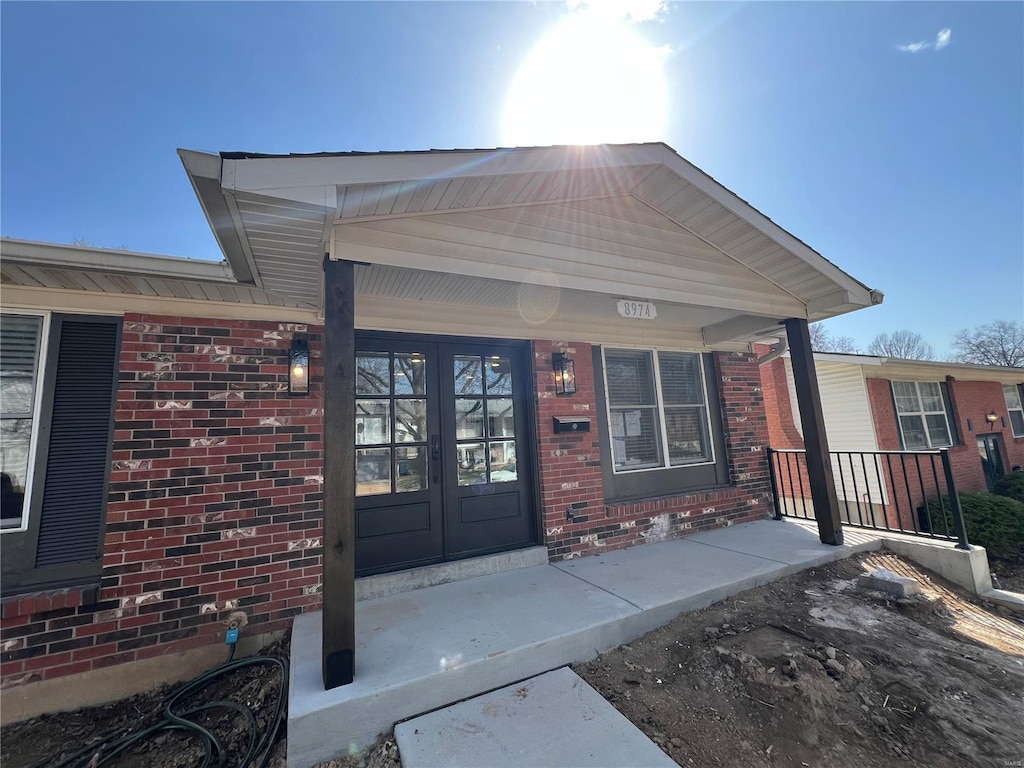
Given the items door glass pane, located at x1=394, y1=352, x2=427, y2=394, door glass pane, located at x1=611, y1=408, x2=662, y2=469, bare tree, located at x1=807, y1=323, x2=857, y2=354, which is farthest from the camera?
bare tree, located at x1=807, y1=323, x2=857, y2=354

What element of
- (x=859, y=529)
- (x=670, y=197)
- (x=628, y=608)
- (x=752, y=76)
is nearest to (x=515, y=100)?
(x=670, y=197)

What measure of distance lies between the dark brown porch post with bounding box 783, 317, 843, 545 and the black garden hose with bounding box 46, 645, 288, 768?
184 inches

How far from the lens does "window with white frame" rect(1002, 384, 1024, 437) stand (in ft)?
36.3

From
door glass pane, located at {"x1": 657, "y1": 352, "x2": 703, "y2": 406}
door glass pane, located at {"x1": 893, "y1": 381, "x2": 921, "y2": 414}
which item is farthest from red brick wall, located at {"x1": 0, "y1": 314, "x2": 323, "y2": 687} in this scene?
door glass pane, located at {"x1": 893, "y1": 381, "x2": 921, "y2": 414}

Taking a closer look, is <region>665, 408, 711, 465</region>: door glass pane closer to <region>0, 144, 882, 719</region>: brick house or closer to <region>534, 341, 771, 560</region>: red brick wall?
<region>534, 341, 771, 560</region>: red brick wall

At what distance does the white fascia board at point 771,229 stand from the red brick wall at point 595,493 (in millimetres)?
1545

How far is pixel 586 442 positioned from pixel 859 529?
327 centimetres

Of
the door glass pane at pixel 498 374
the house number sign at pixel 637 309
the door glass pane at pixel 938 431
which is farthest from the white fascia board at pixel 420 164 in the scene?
the door glass pane at pixel 938 431

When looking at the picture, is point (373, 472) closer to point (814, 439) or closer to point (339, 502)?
point (339, 502)

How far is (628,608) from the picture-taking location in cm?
267

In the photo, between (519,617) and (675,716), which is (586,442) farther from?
(675,716)

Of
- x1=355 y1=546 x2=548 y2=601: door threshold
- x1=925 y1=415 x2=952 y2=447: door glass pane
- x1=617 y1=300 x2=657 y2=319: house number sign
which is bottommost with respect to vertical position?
x1=355 y1=546 x2=548 y2=601: door threshold

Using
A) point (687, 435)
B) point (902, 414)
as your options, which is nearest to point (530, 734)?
point (687, 435)

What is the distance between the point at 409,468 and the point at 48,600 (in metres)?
2.13
